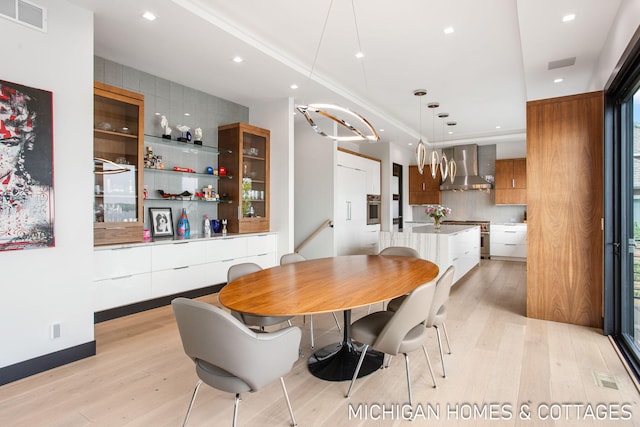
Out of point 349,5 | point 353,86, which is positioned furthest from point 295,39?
point 353,86

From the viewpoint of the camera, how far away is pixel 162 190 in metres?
4.43

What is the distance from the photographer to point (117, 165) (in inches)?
145

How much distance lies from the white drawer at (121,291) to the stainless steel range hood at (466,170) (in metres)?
7.17

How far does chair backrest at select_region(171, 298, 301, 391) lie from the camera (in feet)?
5.03

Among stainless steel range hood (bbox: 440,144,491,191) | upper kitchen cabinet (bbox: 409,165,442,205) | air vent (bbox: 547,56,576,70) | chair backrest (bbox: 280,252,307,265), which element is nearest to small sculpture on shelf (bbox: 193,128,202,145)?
chair backrest (bbox: 280,252,307,265)

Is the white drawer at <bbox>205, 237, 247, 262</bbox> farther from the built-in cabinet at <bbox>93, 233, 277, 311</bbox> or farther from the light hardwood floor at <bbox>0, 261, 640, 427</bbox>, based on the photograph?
the light hardwood floor at <bbox>0, 261, 640, 427</bbox>

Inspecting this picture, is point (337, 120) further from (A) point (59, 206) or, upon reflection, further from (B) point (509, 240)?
(B) point (509, 240)

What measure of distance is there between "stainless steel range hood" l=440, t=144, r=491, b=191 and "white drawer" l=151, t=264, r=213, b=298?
6.46m

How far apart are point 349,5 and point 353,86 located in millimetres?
2003

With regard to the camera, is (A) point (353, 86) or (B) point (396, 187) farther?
(B) point (396, 187)

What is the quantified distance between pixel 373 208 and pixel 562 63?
4.56 metres

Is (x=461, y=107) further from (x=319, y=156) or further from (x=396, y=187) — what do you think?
(x=396, y=187)

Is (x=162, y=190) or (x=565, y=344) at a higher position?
(x=162, y=190)

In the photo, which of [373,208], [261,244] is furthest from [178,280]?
[373,208]
